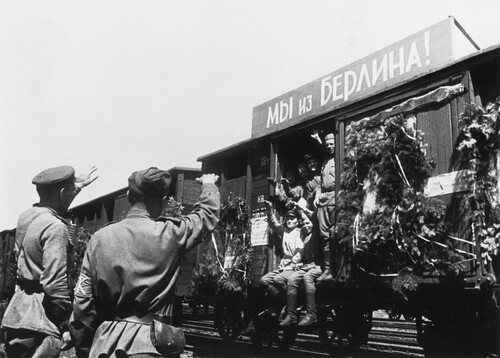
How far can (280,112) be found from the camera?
11023 mm

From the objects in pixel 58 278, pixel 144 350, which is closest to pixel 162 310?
pixel 144 350

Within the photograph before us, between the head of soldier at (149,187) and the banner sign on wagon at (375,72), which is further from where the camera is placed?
the banner sign on wagon at (375,72)

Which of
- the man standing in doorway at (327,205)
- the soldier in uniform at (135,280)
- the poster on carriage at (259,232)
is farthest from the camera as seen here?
the poster on carriage at (259,232)

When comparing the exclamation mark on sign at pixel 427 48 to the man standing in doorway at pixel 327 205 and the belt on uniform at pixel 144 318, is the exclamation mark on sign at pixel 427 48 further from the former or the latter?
the belt on uniform at pixel 144 318

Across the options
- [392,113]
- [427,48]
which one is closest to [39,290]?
[392,113]

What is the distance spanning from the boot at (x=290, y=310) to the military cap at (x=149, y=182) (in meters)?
4.91

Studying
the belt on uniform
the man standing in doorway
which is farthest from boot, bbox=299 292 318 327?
the belt on uniform

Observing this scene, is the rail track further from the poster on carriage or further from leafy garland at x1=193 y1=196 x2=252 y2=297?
the poster on carriage

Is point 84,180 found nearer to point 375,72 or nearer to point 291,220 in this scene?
point 291,220

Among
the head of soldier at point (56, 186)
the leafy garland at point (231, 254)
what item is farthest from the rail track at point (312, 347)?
the head of soldier at point (56, 186)

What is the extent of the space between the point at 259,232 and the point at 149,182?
6442mm

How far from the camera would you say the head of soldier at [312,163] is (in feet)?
29.5

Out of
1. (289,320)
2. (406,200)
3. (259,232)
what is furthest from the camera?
(259,232)

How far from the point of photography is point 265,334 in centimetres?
947
